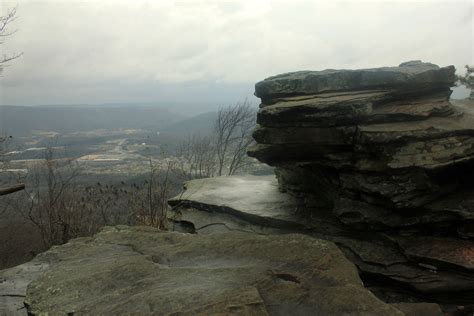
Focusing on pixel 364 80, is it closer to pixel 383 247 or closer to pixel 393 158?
pixel 393 158

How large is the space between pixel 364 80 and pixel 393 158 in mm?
1653

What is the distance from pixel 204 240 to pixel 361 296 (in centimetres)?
275

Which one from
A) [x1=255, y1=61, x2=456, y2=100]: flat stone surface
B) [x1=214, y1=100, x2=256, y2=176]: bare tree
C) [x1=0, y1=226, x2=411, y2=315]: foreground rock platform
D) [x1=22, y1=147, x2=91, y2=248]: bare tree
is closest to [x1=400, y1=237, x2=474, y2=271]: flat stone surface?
[x1=0, y1=226, x2=411, y2=315]: foreground rock platform

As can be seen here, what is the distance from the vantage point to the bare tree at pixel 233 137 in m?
26.4

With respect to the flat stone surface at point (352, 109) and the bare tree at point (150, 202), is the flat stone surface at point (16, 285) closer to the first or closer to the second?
the flat stone surface at point (352, 109)

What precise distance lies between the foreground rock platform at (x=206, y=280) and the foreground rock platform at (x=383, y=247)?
1.11m

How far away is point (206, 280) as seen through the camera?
16.6 ft

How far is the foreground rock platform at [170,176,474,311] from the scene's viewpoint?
6.77m

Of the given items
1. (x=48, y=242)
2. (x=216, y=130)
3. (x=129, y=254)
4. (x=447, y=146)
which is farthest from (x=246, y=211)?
(x=216, y=130)

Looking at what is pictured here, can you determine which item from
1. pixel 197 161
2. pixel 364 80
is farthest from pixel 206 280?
pixel 197 161

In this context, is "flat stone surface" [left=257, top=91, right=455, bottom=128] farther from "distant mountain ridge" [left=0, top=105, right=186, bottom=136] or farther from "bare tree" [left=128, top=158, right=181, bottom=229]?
Result: "distant mountain ridge" [left=0, top=105, right=186, bottom=136]

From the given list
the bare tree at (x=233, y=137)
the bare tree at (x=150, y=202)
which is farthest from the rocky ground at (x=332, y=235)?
the bare tree at (x=233, y=137)

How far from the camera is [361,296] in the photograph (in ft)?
15.2

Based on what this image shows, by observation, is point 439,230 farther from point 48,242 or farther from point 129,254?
point 48,242
